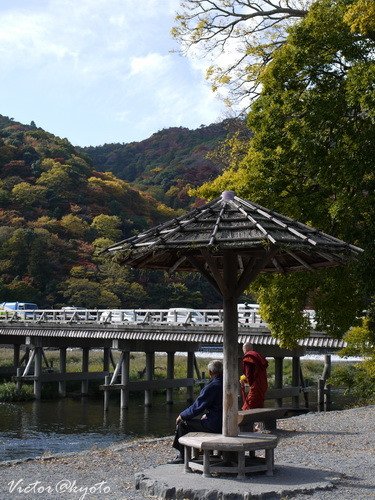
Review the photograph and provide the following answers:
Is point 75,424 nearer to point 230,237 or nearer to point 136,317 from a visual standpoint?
point 136,317

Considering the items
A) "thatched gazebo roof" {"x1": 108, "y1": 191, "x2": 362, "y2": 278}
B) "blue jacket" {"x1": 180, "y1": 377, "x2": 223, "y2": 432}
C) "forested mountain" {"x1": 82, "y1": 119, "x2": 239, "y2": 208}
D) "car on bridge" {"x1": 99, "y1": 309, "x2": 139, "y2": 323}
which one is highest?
"forested mountain" {"x1": 82, "y1": 119, "x2": 239, "y2": 208}

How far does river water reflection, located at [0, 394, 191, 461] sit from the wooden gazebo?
1039 cm

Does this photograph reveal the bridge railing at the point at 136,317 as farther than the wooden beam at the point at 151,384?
No

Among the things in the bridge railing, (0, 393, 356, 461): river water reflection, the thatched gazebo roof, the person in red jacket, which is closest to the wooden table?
the thatched gazebo roof

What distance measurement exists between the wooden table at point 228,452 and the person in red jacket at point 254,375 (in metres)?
3.12

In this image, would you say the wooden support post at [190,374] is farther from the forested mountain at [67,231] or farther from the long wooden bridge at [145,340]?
the forested mountain at [67,231]

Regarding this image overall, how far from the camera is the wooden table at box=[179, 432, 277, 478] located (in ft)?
31.4

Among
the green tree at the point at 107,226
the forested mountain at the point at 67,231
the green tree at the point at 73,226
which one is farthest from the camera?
the green tree at the point at 107,226

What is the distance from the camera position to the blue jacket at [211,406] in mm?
10305

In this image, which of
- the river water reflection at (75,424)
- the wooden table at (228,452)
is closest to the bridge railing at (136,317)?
the river water reflection at (75,424)

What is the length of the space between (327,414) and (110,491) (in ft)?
35.2

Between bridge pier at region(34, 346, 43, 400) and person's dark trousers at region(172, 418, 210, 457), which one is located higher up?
person's dark trousers at region(172, 418, 210, 457)

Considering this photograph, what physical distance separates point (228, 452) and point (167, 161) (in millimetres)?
123407

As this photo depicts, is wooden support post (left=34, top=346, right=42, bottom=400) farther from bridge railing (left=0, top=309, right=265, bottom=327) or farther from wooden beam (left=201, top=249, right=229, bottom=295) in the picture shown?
wooden beam (left=201, top=249, right=229, bottom=295)
